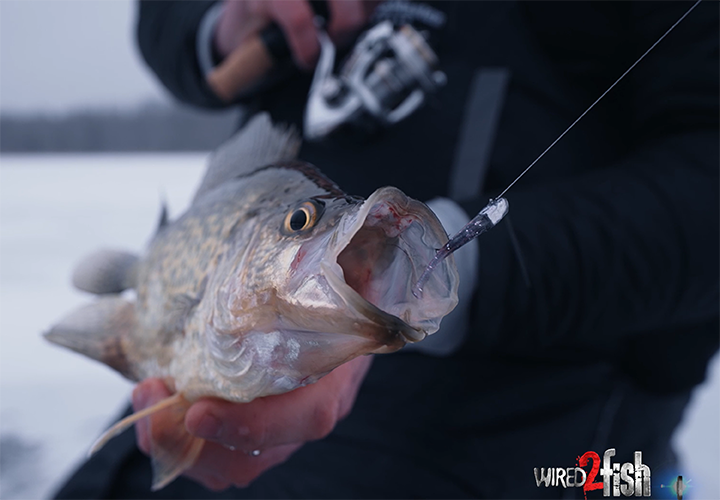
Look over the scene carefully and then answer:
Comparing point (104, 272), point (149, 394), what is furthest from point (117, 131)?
point (149, 394)

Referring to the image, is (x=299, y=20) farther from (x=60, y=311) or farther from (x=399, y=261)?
(x=60, y=311)

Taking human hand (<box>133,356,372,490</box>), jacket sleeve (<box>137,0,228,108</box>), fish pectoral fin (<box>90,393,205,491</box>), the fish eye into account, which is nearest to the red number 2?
human hand (<box>133,356,372,490</box>)

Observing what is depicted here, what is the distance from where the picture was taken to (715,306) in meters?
1.15

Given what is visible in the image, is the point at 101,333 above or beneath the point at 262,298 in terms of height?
beneath

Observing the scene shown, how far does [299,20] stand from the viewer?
941mm

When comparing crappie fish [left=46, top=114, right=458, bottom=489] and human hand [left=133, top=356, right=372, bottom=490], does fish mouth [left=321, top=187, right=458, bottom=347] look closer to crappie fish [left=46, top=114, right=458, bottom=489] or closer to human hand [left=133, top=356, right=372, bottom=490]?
crappie fish [left=46, top=114, right=458, bottom=489]

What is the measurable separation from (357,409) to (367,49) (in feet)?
2.53

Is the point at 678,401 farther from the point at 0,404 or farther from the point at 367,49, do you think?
the point at 0,404

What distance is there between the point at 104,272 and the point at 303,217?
0.73 m

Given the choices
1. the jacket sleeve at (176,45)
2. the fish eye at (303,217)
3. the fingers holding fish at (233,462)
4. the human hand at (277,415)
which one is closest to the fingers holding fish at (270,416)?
the human hand at (277,415)

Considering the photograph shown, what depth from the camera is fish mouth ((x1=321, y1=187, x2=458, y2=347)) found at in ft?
1.12

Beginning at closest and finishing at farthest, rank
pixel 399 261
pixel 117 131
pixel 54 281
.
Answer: pixel 399 261 < pixel 117 131 < pixel 54 281

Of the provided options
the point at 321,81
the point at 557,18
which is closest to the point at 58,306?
the point at 321,81

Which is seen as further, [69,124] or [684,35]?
[69,124]
